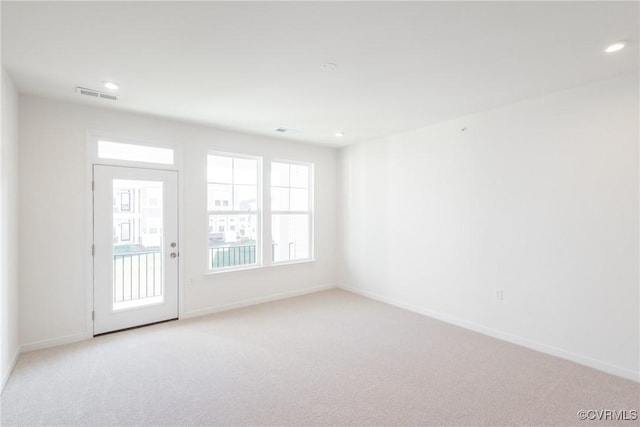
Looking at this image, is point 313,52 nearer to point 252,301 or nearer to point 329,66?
point 329,66

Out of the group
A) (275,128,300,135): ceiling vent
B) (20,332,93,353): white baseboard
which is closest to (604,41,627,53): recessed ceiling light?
(275,128,300,135): ceiling vent

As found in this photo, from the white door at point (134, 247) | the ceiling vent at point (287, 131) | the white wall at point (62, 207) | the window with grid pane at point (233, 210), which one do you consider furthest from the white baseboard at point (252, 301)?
the ceiling vent at point (287, 131)

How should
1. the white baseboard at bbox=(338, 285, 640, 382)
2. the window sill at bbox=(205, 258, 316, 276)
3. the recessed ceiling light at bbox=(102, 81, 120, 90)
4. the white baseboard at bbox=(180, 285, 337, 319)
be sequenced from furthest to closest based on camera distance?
the window sill at bbox=(205, 258, 316, 276), the white baseboard at bbox=(180, 285, 337, 319), the recessed ceiling light at bbox=(102, 81, 120, 90), the white baseboard at bbox=(338, 285, 640, 382)

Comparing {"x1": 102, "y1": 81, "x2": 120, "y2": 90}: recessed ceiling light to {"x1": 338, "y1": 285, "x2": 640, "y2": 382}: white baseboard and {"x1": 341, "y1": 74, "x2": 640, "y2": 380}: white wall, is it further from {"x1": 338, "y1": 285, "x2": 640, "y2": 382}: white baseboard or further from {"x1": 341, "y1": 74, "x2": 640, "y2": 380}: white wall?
{"x1": 338, "y1": 285, "x2": 640, "y2": 382}: white baseboard

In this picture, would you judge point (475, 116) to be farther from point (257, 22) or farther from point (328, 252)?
point (328, 252)

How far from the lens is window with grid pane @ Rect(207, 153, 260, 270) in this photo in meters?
4.52

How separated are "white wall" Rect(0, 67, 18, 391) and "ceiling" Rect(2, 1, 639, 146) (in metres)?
0.31

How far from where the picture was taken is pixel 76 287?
11.3ft

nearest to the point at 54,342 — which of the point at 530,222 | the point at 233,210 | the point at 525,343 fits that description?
the point at 233,210

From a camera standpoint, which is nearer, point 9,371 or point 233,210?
point 9,371

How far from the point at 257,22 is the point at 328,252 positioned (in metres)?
4.29

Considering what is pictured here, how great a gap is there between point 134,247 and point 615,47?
4.98 meters

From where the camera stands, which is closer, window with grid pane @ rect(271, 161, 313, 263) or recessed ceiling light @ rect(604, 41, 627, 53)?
recessed ceiling light @ rect(604, 41, 627, 53)

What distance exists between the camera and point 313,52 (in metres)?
2.33
